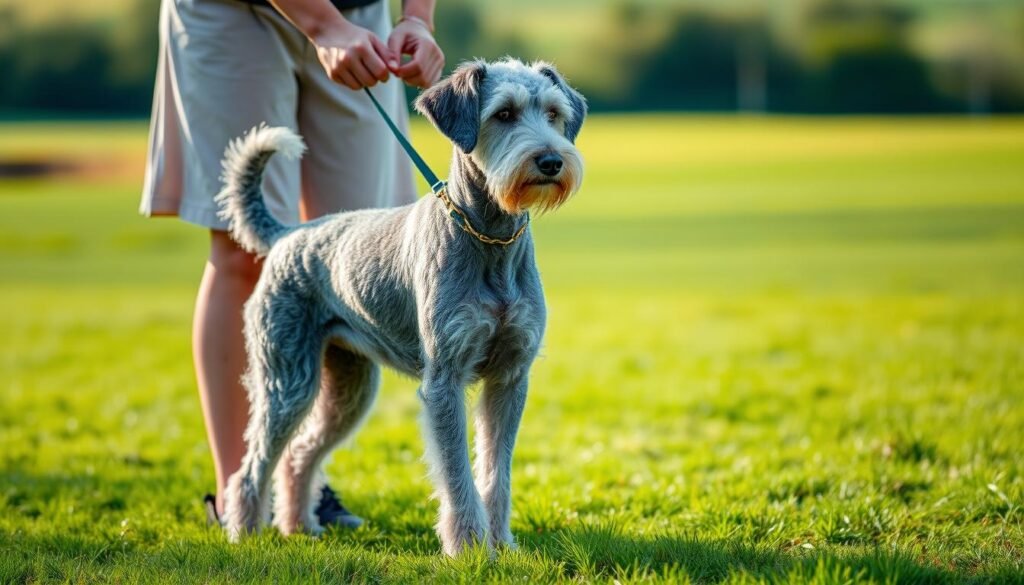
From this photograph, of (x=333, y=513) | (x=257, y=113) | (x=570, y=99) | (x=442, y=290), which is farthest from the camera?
(x=333, y=513)

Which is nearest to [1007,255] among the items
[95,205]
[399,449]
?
[399,449]

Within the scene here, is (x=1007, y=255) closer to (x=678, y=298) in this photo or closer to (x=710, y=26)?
(x=678, y=298)

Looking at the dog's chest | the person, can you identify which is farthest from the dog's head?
the person

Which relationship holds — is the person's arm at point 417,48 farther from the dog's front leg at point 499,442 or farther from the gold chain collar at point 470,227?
the dog's front leg at point 499,442

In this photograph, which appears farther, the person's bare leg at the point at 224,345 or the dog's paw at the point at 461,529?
the person's bare leg at the point at 224,345

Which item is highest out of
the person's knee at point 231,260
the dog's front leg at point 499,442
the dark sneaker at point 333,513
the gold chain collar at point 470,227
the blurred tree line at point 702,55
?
the gold chain collar at point 470,227

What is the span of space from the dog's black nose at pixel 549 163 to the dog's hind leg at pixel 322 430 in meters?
1.41

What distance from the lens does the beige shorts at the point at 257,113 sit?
440 centimetres

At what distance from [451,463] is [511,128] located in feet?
3.73

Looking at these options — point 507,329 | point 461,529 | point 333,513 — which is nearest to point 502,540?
point 461,529

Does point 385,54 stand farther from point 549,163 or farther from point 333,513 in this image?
point 333,513

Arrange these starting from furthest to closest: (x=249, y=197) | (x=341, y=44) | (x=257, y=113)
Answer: (x=257, y=113)
(x=249, y=197)
(x=341, y=44)

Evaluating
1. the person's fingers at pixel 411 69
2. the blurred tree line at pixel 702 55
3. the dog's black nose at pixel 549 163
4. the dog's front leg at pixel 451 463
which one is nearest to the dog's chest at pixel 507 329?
the dog's front leg at pixel 451 463

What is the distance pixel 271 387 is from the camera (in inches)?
166
